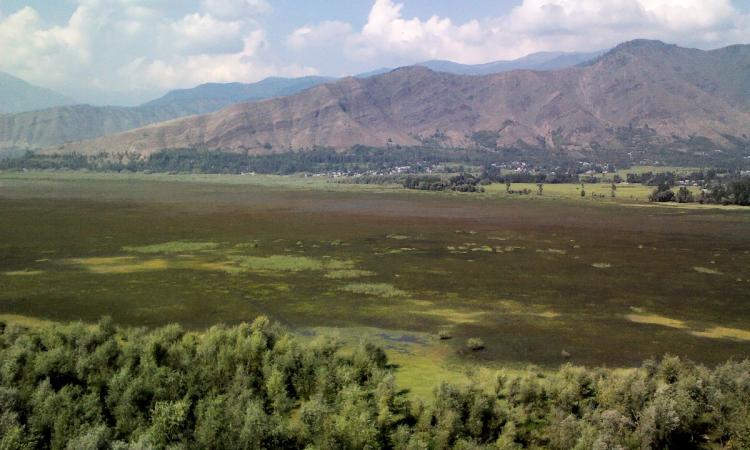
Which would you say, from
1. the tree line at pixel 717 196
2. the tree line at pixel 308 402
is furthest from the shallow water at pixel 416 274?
the tree line at pixel 717 196

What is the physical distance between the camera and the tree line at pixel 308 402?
27172mm

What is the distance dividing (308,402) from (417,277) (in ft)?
127

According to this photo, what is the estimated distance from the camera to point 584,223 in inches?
4594

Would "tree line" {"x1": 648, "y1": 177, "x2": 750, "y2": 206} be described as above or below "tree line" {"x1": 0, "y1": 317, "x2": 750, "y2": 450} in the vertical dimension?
above

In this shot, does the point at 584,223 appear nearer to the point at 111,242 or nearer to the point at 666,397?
the point at 111,242

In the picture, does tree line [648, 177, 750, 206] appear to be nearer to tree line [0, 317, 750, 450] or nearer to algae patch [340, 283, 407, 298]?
algae patch [340, 283, 407, 298]

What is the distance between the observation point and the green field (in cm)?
4806

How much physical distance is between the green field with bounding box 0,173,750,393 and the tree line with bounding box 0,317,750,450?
5736 mm

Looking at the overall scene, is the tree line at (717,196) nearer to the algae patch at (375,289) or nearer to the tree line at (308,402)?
the algae patch at (375,289)

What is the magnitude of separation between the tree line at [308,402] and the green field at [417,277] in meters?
5.74

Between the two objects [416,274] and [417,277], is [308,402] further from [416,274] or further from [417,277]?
[416,274]

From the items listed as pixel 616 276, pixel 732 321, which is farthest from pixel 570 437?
pixel 616 276

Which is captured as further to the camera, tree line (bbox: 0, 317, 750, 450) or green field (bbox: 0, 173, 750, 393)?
green field (bbox: 0, 173, 750, 393)

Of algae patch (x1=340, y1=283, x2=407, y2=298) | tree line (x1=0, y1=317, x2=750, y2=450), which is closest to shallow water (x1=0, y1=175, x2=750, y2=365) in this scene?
algae patch (x1=340, y1=283, x2=407, y2=298)
